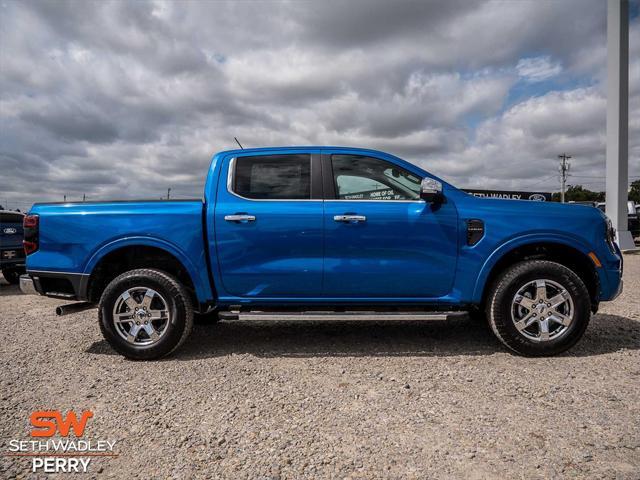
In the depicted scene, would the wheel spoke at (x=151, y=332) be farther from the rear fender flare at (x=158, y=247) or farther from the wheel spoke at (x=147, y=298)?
the rear fender flare at (x=158, y=247)

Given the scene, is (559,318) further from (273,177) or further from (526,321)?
(273,177)

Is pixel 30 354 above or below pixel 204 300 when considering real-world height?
below

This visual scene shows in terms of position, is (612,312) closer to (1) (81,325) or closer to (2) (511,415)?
(2) (511,415)

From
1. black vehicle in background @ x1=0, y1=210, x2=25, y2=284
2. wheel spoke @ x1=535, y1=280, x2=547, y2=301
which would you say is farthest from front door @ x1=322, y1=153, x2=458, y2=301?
black vehicle in background @ x1=0, y1=210, x2=25, y2=284

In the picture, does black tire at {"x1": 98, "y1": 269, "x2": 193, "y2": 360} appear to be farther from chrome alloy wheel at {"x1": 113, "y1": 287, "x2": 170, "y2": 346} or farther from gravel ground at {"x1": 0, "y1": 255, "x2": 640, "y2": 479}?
gravel ground at {"x1": 0, "y1": 255, "x2": 640, "y2": 479}

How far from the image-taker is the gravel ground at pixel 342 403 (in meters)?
2.12

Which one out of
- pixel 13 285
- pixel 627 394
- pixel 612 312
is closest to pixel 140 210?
pixel 627 394

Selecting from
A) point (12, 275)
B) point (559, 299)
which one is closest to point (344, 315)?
point (559, 299)

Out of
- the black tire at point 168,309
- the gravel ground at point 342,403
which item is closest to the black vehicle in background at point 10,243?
the gravel ground at point 342,403

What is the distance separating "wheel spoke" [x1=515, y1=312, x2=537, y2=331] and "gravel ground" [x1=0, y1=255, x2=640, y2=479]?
0.98 feet

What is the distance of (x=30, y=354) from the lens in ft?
13.0

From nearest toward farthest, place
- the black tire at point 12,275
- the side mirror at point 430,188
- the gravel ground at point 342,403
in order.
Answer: the gravel ground at point 342,403 < the side mirror at point 430,188 < the black tire at point 12,275

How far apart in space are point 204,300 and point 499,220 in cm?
273

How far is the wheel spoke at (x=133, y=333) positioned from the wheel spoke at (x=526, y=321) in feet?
10.9
